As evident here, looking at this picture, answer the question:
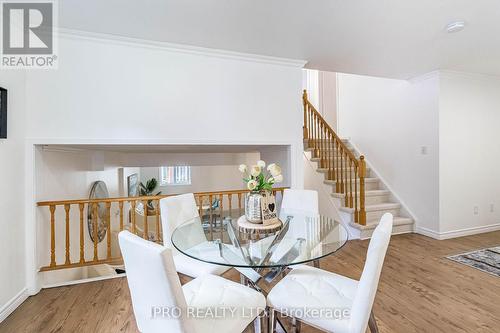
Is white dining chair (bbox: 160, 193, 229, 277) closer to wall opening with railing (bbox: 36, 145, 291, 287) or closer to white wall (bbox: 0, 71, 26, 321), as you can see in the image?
wall opening with railing (bbox: 36, 145, 291, 287)

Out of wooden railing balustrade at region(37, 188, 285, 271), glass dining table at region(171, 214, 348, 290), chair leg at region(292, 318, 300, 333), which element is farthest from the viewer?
wooden railing balustrade at region(37, 188, 285, 271)

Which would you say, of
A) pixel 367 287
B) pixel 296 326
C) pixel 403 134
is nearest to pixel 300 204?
pixel 296 326

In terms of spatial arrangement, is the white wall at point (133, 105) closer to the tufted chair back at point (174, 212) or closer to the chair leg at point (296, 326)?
the tufted chair back at point (174, 212)

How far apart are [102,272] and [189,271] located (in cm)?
265

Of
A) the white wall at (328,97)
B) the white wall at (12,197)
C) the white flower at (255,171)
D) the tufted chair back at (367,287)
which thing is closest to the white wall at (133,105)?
the white wall at (12,197)

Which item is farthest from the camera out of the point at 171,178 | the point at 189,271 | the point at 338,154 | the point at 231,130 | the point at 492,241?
the point at 171,178

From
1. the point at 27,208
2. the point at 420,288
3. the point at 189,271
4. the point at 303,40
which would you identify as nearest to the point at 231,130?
the point at 303,40

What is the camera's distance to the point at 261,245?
162 cm

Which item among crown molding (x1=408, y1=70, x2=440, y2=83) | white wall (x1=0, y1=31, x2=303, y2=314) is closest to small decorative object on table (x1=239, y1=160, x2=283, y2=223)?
white wall (x1=0, y1=31, x2=303, y2=314)

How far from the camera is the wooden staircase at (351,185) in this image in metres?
3.64

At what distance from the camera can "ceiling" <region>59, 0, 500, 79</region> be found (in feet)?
6.49

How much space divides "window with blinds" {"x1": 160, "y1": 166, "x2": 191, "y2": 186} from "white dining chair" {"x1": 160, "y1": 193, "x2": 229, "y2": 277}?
327 cm

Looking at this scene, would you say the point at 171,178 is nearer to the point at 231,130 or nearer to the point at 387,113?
the point at 231,130

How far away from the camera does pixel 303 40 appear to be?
2.53 m
